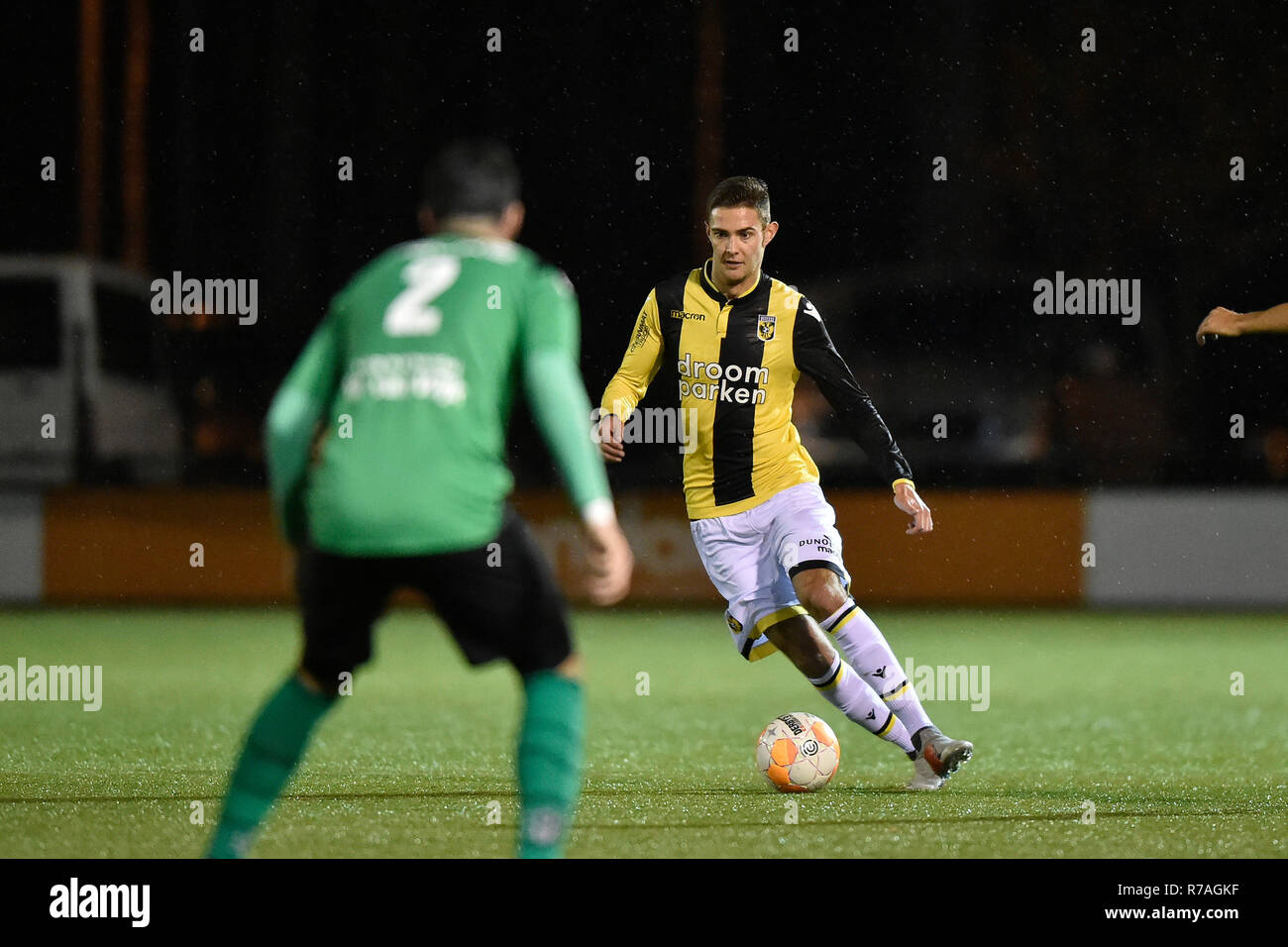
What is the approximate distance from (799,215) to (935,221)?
2098 mm

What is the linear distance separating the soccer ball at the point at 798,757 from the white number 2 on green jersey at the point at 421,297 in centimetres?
289

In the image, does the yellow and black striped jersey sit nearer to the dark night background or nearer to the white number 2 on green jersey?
the white number 2 on green jersey

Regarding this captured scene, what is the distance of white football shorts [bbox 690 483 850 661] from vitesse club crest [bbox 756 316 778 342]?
54 centimetres

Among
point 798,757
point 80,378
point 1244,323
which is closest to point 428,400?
point 798,757

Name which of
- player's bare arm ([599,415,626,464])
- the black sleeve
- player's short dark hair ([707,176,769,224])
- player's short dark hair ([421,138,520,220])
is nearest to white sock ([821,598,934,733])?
the black sleeve

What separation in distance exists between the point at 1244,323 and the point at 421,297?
2.95 meters

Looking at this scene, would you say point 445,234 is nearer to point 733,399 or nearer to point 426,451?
point 426,451

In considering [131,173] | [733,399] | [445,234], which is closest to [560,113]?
[131,173]

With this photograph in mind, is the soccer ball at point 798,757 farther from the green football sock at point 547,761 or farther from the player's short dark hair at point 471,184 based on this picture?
the player's short dark hair at point 471,184

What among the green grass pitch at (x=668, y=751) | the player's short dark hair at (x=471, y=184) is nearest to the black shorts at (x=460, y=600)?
the player's short dark hair at (x=471, y=184)

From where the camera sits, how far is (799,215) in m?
22.2

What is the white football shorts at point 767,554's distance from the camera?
652 cm

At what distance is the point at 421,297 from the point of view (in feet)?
13.4

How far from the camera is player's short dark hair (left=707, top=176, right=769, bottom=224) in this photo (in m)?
6.54
